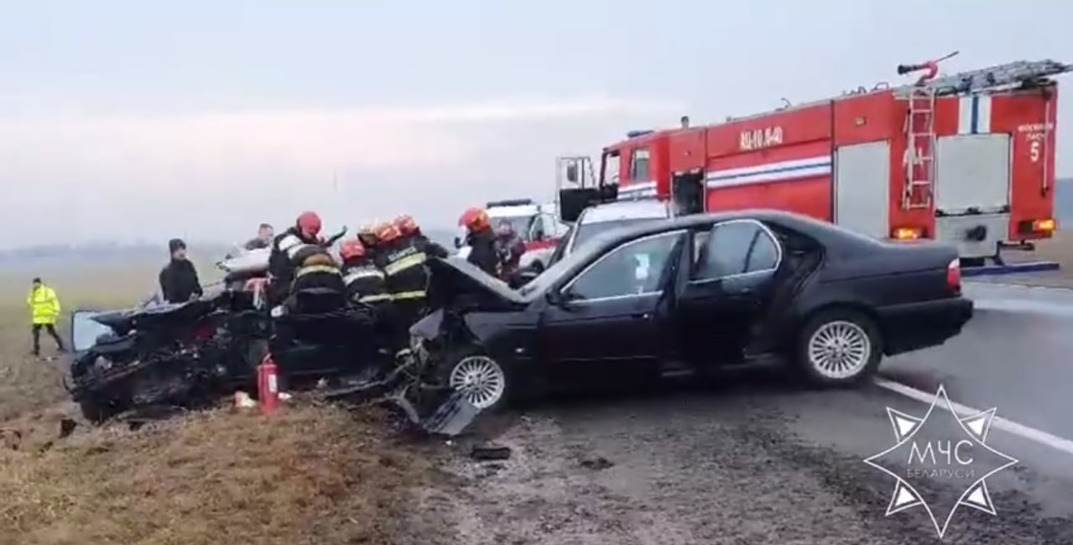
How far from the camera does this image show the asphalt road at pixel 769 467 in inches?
217

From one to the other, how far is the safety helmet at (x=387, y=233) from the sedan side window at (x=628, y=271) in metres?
2.80

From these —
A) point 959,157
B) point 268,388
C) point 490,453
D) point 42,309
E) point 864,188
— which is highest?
point 959,157

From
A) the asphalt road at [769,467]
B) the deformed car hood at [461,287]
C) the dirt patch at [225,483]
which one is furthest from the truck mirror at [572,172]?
the dirt patch at [225,483]

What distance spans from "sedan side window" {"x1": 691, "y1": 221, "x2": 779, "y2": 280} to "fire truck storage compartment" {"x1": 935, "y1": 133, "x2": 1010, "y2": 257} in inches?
265

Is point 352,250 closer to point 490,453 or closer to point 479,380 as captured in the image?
point 479,380

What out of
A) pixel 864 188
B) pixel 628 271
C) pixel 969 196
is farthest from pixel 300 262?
pixel 969 196

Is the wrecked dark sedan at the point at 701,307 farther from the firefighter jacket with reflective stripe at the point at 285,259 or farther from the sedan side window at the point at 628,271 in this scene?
the firefighter jacket with reflective stripe at the point at 285,259

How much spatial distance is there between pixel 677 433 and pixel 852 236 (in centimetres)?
243

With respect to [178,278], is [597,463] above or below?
below

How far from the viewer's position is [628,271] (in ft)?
29.1

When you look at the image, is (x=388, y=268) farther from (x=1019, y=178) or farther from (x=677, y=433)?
(x=1019, y=178)

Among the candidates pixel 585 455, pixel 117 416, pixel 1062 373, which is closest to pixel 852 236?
pixel 1062 373

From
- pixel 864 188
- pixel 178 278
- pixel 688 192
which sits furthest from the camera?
pixel 688 192

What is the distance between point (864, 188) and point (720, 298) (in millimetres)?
7422
